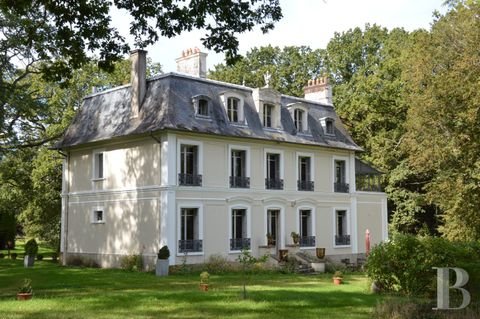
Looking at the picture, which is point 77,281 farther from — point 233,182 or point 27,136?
point 27,136

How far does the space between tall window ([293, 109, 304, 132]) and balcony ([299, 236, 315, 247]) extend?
207 inches

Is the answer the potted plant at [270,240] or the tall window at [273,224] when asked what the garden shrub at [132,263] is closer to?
the potted plant at [270,240]

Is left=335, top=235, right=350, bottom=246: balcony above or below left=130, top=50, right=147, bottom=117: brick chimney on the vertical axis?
below

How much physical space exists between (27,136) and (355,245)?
66.1 ft

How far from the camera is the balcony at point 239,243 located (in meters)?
25.8

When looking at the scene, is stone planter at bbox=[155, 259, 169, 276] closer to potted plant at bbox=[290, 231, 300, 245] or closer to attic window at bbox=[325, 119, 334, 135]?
potted plant at bbox=[290, 231, 300, 245]

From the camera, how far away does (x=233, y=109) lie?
1066 inches

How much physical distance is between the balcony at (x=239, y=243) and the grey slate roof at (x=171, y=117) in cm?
448

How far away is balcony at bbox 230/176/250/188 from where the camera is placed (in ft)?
86.1

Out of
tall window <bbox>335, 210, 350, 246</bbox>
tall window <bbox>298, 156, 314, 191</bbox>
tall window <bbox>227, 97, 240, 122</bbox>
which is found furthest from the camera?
tall window <bbox>335, 210, 350, 246</bbox>

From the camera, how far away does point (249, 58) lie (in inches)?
1930

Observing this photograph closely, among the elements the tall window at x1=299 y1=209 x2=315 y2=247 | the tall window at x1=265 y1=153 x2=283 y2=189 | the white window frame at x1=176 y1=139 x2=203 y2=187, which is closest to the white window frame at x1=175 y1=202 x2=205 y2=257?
the white window frame at x1=176 y1=139 x2=203 y2=187

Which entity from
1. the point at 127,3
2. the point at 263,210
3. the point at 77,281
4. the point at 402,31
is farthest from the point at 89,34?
the point at 402,31

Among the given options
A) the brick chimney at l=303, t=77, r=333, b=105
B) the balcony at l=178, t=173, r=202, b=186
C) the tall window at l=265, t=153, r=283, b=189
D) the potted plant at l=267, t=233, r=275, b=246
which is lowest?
the potted plant at l=267, t=233, r=275, b=246
